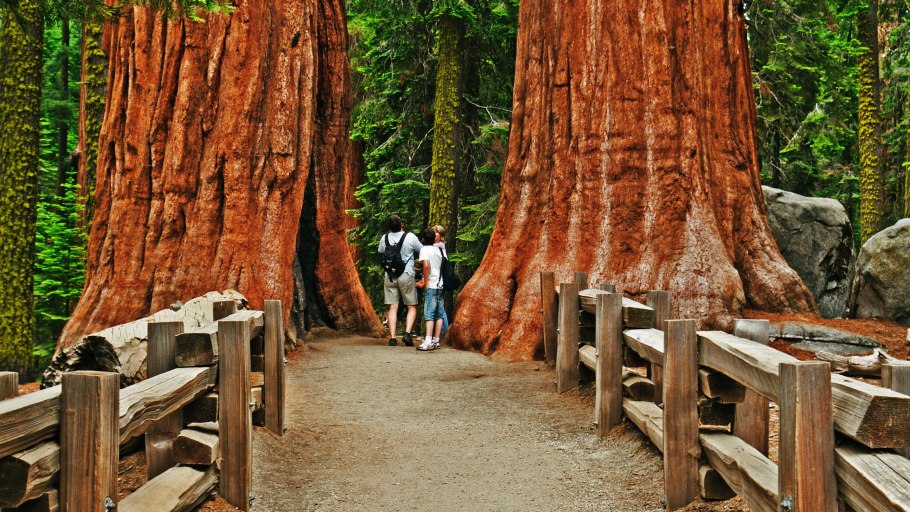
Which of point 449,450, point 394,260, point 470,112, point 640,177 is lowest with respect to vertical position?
point 449,450

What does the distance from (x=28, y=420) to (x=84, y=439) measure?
296mm

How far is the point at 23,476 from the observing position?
9.71 feet

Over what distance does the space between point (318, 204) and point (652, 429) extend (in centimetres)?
1033

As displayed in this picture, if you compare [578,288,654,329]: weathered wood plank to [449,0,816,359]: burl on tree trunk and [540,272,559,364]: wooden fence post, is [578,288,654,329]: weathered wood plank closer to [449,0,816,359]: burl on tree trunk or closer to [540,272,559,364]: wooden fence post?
[540,272,559,364]: wooden fence post

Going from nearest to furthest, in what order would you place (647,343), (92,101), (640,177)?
(647,343), (640,177), (92,101)

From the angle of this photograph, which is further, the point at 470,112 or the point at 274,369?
the point at 470,112

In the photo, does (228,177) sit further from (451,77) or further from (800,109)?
(800,109)

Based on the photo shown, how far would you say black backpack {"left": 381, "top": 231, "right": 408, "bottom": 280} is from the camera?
13570mm

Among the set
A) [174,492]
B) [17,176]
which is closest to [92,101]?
[17,176]

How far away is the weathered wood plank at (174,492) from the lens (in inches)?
163

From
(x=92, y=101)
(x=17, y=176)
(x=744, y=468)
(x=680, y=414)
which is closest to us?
(x=744, y=468)

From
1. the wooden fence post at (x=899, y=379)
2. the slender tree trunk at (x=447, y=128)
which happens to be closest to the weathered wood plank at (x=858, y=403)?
the wooden fence post at (x=899, y=379)

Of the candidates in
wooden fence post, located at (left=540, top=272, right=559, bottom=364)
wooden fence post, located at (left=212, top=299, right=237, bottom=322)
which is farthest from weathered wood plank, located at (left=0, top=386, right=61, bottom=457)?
wooden fence post, located at (left=540, top=272, right=559, bottom=364)

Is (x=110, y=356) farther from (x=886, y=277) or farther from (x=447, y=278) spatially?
(x=886, y=277)
